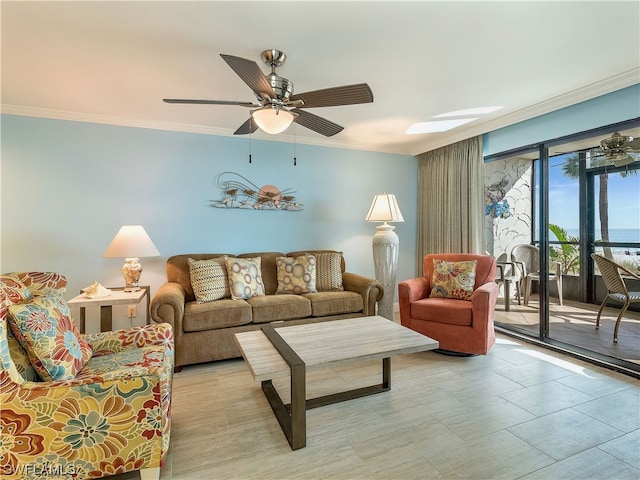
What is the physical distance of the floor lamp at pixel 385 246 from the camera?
12.4 ft

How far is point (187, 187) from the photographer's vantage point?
373 cm

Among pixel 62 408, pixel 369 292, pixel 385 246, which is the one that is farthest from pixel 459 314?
pixel 62 408

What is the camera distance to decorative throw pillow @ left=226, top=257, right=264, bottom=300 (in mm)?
3203

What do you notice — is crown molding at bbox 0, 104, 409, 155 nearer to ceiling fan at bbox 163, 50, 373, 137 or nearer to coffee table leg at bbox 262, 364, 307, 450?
ceiling fan at bbox 163, 50, 373, 137

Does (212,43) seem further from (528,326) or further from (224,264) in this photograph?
(528,326)

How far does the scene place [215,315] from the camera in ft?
9.37

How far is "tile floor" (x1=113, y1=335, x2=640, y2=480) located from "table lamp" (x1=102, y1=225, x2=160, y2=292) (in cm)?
112

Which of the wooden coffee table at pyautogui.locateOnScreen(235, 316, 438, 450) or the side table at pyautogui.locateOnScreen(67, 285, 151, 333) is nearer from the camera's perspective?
the wooden coffee table at pyautogui.locateOnScreen(235, 316, 438, 450)

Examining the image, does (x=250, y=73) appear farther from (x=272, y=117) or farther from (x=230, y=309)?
(x=230, y=309)

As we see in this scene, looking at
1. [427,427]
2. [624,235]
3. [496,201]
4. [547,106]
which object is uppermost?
[547,106]

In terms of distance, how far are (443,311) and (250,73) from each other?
8.49ft

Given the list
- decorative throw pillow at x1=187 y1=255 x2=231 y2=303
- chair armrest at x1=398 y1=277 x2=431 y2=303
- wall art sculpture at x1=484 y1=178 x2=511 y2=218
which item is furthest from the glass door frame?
decorative throw pillow at x1=187 y1=255 x2=231 y2=303

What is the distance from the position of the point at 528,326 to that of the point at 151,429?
156 inches

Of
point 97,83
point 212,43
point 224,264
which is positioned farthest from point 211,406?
point 97,83
